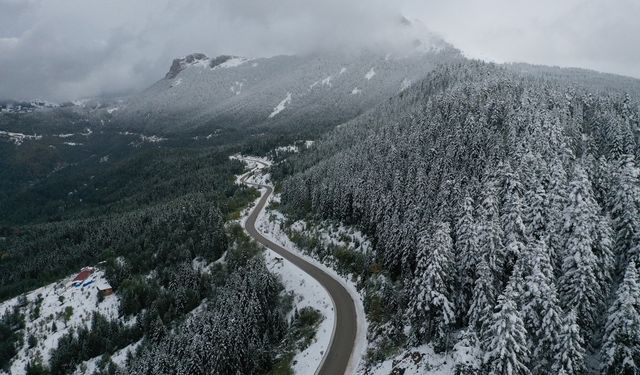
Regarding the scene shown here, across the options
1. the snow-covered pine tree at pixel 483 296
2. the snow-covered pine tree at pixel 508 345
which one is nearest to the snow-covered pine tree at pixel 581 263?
the snow-covered pine tree at pixel 483 296

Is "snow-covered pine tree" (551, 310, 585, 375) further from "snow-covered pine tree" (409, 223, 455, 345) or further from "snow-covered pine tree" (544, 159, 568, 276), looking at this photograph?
"snow-covered pine tree" (544, 159, 568, 276)

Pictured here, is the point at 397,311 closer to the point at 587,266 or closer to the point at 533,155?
the point at 587,266

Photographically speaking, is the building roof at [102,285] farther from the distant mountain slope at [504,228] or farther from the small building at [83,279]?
the distant mountain slope at [504,228]

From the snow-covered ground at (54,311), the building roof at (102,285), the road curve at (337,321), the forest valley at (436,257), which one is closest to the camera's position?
the forest valley at (436,257)

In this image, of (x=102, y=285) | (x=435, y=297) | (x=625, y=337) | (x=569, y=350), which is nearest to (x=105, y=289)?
(x=102, y=285)

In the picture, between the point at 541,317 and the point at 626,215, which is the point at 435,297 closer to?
the point at 541,317

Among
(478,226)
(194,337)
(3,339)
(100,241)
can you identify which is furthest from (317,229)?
(100,241)
